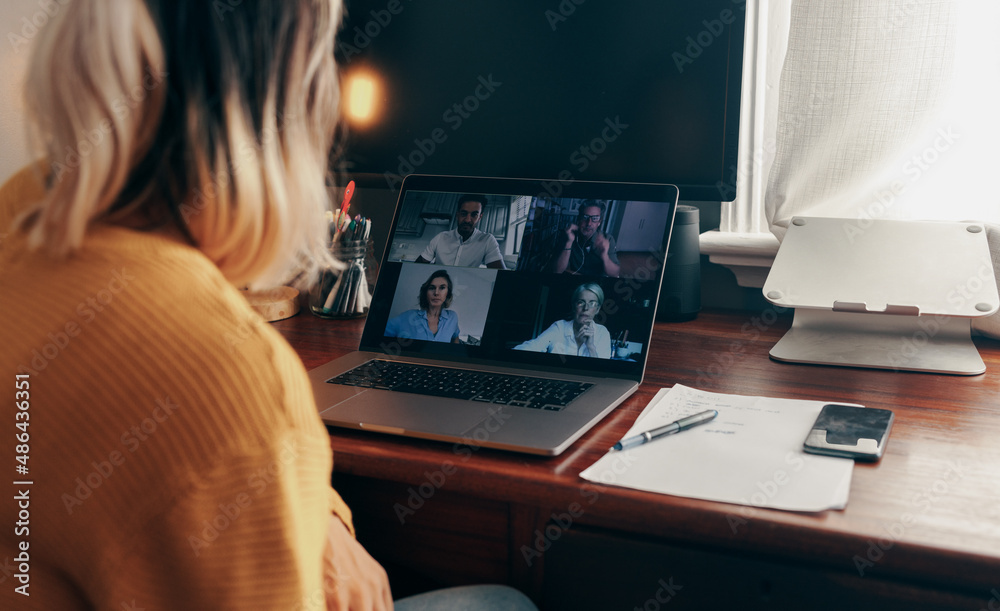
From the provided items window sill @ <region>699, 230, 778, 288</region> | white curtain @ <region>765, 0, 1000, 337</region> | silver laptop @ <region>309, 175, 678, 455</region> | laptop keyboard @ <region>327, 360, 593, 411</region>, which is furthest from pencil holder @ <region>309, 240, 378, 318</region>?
white curtain @ <region>765, 0, 1000, 337</region>

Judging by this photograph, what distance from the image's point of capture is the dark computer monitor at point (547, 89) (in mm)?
978

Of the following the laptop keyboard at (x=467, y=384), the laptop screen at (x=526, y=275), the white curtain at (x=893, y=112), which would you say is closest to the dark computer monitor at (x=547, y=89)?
the laptop screen at (x=526, y=275)

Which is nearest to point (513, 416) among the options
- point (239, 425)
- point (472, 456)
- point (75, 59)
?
point (472, 456)

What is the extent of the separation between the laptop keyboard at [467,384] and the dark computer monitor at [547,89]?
0.29 meters

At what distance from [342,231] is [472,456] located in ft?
2.12

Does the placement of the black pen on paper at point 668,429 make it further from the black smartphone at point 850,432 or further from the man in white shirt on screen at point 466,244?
the man in white shirt on screen at point 466,244

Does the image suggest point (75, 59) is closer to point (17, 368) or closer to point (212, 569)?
point (17, 368)

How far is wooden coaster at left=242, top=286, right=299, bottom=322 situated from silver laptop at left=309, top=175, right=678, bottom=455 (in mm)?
262

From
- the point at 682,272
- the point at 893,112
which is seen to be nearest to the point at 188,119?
the point at 682,272

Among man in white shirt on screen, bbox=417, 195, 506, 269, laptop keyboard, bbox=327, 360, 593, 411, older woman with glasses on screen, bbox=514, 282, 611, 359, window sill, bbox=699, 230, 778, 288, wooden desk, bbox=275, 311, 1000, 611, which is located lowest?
wooden desk, bbox=275, 311, 1000, 611

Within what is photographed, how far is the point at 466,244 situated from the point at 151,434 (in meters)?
0.61

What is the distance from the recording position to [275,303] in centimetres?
120

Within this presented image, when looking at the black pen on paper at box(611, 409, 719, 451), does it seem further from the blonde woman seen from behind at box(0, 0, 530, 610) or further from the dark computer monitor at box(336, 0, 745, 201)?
the dark computer monitor at box(336, 0, 745, 201)

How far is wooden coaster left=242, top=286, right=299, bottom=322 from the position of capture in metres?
1.18
